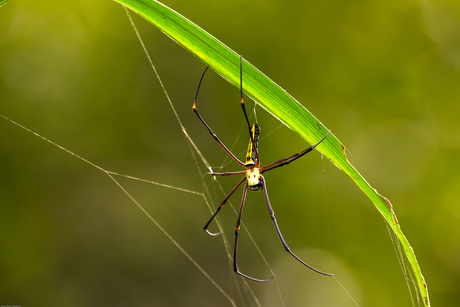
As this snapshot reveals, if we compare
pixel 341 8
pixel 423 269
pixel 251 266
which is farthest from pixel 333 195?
pixel 341 8

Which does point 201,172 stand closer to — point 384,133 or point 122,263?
point 122,263

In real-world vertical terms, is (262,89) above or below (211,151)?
below

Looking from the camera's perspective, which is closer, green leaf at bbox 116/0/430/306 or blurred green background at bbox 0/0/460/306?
green leaf at bbox 116/0/430/306

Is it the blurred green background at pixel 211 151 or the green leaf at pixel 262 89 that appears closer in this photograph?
the green leaf at pixel 262 89

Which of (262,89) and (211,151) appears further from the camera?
(211,151)
